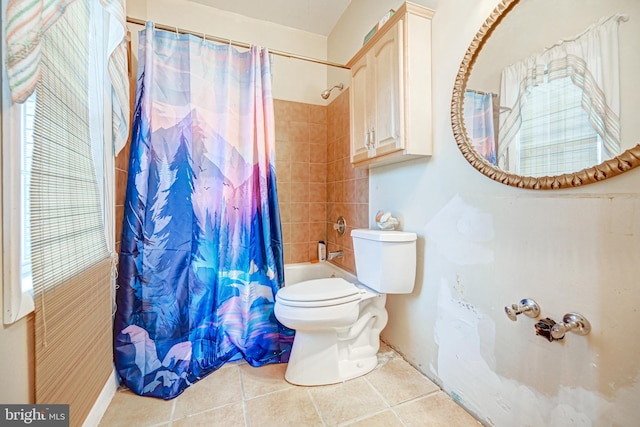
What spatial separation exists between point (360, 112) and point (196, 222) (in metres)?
1.22

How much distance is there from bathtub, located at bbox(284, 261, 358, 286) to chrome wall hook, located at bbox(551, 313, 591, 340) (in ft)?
4.83

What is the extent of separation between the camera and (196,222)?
4.99ft

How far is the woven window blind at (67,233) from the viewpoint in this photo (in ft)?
2.51

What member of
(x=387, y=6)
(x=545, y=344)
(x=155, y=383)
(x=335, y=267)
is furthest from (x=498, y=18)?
(x=155, y=383)

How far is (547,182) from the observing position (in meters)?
0.85

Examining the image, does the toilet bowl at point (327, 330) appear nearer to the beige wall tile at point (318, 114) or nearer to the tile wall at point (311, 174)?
the tile wall at point (311, 174)

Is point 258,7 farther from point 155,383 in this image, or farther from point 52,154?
point 155,383

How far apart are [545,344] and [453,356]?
0.43 meters

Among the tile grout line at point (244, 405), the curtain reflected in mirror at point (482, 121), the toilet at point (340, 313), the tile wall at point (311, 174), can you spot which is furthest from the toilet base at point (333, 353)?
the curtain reflected in mirror at point (482, 121)

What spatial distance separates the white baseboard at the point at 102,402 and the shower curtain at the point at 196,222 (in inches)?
2.1

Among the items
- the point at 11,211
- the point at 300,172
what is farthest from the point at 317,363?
the point at 300,172

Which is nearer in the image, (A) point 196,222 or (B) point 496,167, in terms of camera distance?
(B) point 496,167

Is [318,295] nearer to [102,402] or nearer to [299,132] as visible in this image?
[102,402]

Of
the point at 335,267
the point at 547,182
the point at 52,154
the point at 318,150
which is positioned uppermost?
the point at 318,150
